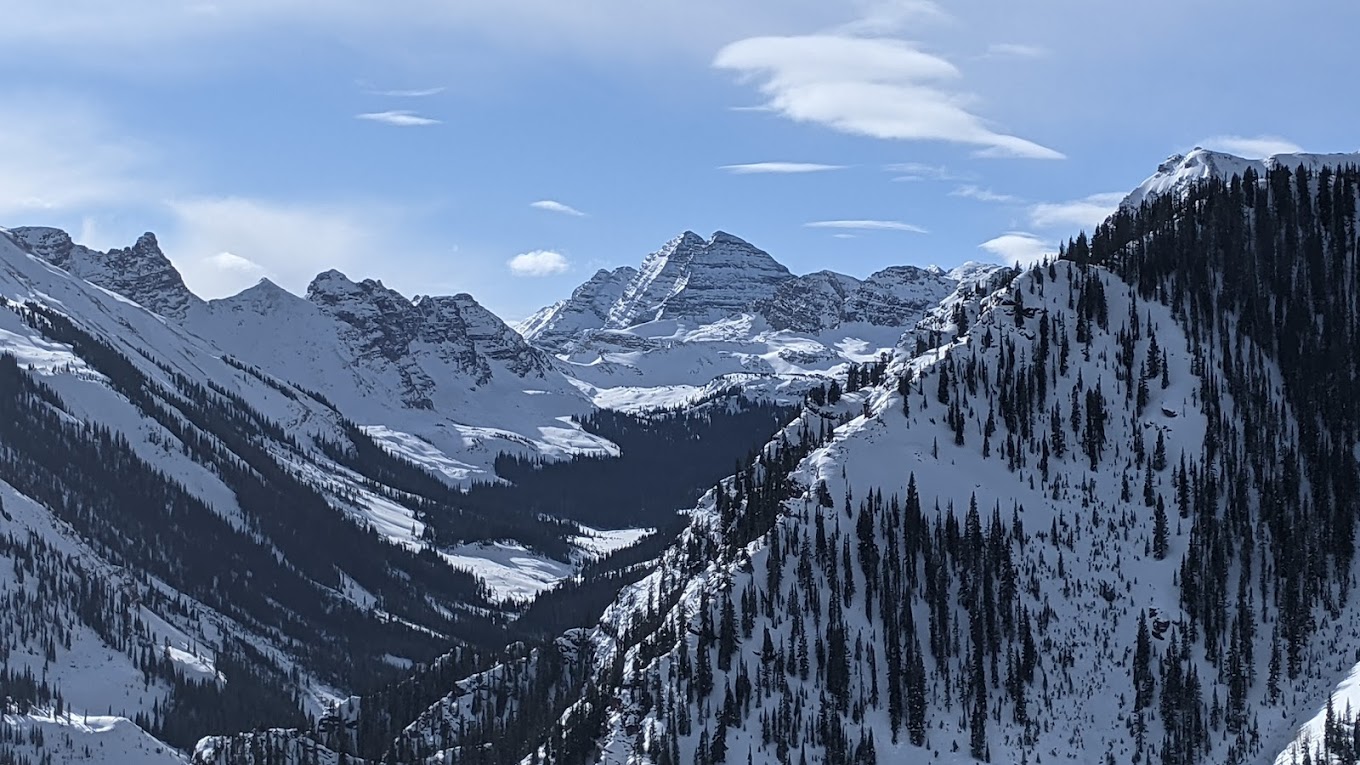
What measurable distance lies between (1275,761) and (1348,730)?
10927 millimetres

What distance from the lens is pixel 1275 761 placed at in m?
199

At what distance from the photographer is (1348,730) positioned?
191m
